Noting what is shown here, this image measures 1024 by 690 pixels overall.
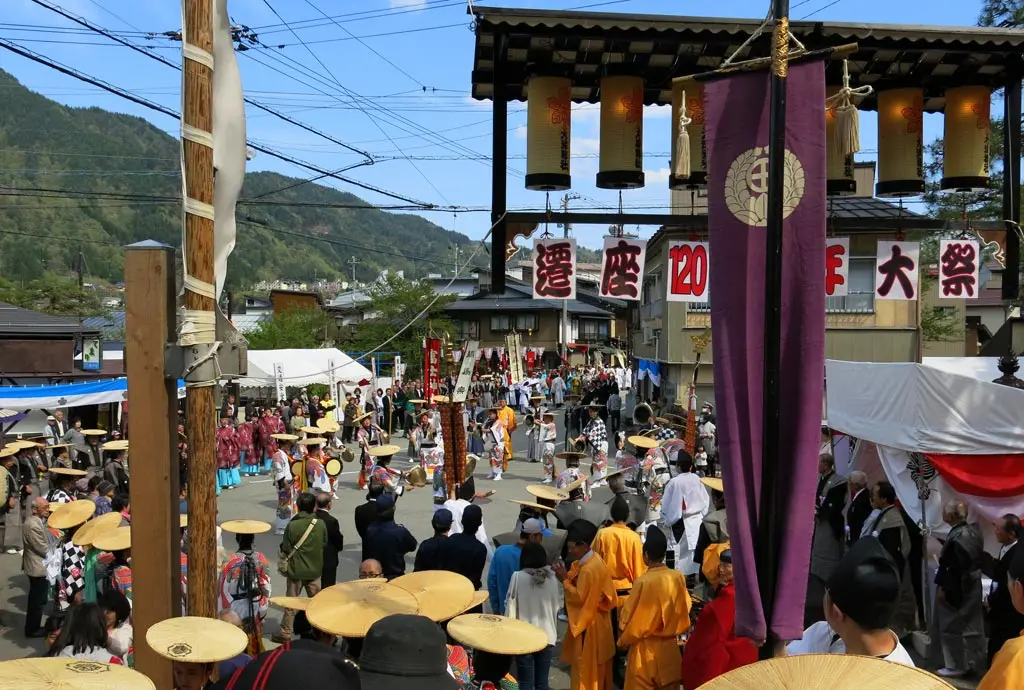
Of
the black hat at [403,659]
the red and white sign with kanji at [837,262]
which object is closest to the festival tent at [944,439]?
the red and white sign with kanji at [837,262]

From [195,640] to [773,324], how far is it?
292 centimetres

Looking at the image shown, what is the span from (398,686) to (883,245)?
10705mm

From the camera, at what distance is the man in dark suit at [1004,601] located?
20.6ft

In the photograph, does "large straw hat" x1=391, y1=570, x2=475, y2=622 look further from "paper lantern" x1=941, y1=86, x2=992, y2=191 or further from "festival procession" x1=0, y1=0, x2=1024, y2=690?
"paper lantern" x1=941, y1=86, x2=992, y2=191

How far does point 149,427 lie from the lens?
376 cm

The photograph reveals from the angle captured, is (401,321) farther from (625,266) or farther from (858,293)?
(625,266)

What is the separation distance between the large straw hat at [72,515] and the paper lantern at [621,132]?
6192 millimetres

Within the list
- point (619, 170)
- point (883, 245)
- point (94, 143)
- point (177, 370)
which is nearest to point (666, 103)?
point (619, 170)

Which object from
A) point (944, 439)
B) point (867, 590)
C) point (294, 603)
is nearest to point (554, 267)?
point (944, 439)

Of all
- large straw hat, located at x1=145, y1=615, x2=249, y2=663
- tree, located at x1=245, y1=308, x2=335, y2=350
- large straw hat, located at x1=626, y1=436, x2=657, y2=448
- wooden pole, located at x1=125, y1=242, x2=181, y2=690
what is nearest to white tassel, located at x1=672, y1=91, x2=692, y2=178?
wooden pole, located at x1=125, y1=242, x2=181, y2=690

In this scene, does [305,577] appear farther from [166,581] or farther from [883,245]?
[883,245]

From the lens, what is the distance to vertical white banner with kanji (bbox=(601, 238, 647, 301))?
1098 centimetres

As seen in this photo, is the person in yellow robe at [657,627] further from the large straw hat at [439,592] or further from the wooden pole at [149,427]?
the wooden pole at [149,427]

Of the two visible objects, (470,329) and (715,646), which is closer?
(715,646)
